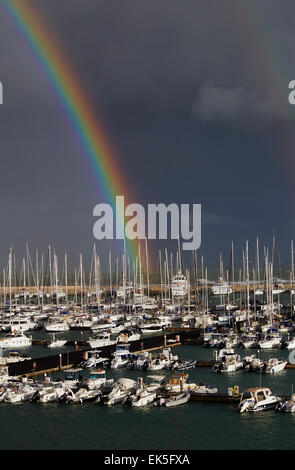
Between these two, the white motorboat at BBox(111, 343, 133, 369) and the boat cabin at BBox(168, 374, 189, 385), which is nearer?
the boat cabin at BBox(168, 374, 189, 385)

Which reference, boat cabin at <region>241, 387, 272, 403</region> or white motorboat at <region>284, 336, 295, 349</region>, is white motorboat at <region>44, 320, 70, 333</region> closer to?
white motorboat at <region>284, 336, 295, 349</region>

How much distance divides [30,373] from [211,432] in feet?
67.0

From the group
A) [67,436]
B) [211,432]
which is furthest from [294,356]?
[67,436]

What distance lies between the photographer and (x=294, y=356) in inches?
A: 2271

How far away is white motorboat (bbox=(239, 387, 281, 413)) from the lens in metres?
38.2

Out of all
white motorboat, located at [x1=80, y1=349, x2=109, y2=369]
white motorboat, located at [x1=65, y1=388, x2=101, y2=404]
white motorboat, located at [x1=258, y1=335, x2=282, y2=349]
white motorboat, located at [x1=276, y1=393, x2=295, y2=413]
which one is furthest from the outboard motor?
white motorboat, located at [x1=258, y1=335, x2=282, y2=349]

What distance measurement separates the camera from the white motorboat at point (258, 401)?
125 ft

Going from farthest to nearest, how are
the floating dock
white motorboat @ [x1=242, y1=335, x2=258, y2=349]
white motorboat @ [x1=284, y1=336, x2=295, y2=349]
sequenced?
white motorboat @ [x1=242, y1=335, x2=258, y2=349] < white motorboat @ [x1=284, y1=336, x2=295, y2=349] < the floating dock

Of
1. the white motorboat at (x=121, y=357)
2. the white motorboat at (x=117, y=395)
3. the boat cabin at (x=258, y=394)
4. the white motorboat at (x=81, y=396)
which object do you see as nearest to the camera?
the boat cabin at (x=258, y=394)

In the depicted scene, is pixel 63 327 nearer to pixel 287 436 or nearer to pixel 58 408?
pixel 58 408

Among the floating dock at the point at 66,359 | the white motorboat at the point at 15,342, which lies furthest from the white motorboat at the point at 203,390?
the white motorboat at the point at 15,342

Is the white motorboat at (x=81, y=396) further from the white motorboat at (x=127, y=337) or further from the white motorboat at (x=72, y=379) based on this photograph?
the white motorboat at (x=127, y=337)

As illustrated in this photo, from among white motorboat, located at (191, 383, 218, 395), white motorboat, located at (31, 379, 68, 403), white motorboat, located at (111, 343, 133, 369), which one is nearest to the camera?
white motorboat, located at (31, 379, 68, 403)

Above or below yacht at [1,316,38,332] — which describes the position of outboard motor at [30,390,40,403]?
below
